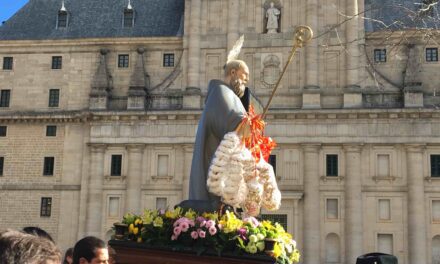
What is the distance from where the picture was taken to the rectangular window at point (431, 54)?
42.7 metres

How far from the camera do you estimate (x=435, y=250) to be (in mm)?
39000

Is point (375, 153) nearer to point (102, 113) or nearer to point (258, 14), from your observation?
point (258, 14)

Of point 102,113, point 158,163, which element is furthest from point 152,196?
point 102,113

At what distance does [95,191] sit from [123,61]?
9477 mm

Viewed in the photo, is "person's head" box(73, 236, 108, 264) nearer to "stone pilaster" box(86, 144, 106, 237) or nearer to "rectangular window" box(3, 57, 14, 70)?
"stone pilaster" box(86, 144, 106, 237)

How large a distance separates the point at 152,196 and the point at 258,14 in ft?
46.3

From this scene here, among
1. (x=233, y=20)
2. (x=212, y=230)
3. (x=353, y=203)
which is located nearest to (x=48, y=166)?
(x=233, y=20)

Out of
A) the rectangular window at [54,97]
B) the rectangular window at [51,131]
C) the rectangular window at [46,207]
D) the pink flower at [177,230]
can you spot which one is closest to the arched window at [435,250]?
the rectangular window at [46,207]

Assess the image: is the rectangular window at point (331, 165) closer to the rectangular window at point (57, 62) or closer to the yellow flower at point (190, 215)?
the rectangular window at point (57, 62)

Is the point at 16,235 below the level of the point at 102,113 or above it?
below

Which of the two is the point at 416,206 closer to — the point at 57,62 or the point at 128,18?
the point at 128,18

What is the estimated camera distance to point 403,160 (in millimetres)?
40219

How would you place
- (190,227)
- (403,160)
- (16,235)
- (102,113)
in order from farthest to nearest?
(102,113), (403,160), (190,227), (16,235)

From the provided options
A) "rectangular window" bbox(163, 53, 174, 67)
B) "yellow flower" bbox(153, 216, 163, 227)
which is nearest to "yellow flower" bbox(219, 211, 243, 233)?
"yellow flower" bbox(153, 216, 163, 227)
